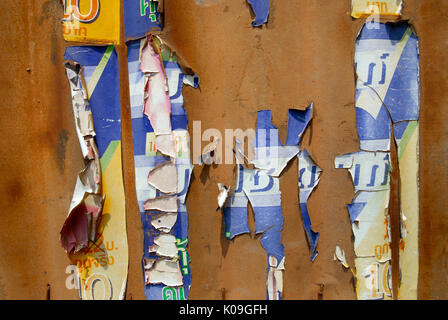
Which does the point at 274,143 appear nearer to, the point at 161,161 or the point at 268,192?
the point at 268,192

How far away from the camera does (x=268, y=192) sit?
1.40 meters

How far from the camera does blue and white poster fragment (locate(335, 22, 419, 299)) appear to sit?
4.49 feet

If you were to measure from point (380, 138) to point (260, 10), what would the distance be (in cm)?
74

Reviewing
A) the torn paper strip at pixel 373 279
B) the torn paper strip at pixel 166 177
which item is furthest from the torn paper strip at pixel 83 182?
the torn paper strip at pixel 373 279

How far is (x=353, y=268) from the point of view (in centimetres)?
139

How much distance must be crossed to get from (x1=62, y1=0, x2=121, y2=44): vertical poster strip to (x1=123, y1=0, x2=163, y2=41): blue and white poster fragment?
46mm

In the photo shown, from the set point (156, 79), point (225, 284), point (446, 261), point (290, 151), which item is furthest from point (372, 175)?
point (156, 79)

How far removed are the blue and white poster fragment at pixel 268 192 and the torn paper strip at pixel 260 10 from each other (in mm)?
379

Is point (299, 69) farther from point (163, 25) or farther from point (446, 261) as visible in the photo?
point (446, 261)

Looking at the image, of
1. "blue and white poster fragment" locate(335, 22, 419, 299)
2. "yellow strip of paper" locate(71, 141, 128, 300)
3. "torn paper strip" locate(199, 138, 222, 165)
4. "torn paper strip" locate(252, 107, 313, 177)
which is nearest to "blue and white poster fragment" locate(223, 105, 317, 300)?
"torn paper strip" locate(252, 107, 313, 177)

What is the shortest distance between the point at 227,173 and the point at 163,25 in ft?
2.29

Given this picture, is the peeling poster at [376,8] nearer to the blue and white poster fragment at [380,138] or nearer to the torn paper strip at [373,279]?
the blue and white poster fragment at [380,138]

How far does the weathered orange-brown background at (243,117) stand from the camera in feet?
4.49

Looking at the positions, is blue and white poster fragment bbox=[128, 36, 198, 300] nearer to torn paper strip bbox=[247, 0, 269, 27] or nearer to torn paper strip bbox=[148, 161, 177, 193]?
torn paper strip bbox=[148, 161, 177, 193]
